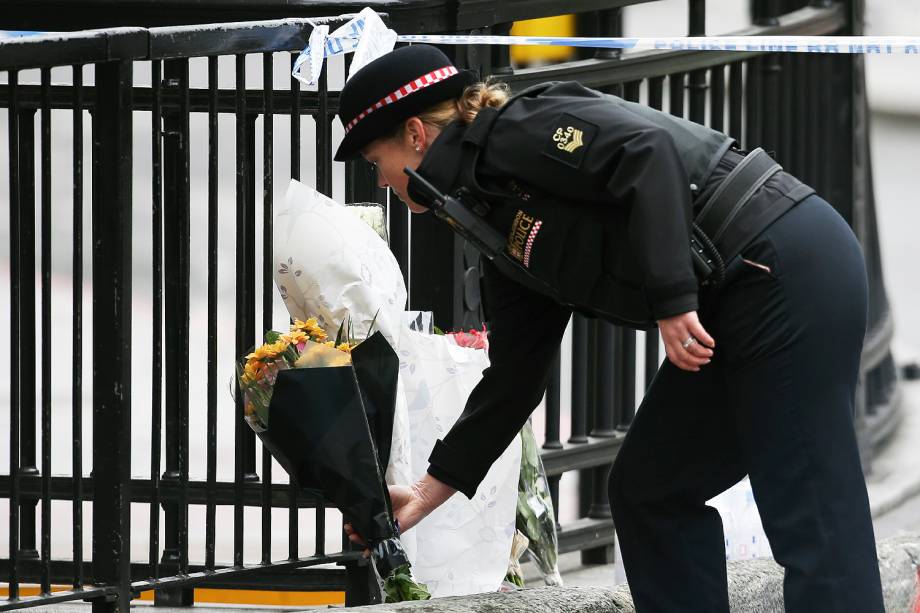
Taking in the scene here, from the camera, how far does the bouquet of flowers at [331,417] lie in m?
3.16

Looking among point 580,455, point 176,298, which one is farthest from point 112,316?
point 580,455

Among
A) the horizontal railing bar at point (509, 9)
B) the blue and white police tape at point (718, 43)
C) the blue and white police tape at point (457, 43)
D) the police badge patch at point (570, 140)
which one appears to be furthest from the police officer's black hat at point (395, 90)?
the horizontal railing bar at point (509, 9)

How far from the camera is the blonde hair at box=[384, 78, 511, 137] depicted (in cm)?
298

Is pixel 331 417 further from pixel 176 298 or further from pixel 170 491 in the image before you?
pixel 170 491

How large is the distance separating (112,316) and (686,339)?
1248 millimetres

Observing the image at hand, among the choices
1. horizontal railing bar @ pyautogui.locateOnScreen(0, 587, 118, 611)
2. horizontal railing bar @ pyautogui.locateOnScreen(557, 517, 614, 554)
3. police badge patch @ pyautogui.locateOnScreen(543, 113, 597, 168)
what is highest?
police badge patch @ pyautogui.locateOnScreen(543, 113, 597, 168)

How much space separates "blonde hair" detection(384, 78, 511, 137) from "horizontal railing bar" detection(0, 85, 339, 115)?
1.00 m

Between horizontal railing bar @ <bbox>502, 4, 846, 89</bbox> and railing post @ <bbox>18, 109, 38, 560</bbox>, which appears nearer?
railing post @ <bbox>18, 109, 38, 560</bbox>

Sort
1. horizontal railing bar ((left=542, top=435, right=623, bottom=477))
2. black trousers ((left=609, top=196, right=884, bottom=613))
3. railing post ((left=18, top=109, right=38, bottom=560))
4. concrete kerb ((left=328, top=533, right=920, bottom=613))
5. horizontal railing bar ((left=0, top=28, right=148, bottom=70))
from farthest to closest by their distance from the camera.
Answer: horizontal railing bar ((left=542, top=435, right=623, bottom=477)) < railing post ((left=18, top=109, right=38, bottom=560)) < concrete kerb ((left=328, top=533, right=920, bottom=613)) < horizontal railing bar ((left=0, top=28, right=148, bottom=70)) < black trousers ((left=609, top=196, right=884, bottom=613))

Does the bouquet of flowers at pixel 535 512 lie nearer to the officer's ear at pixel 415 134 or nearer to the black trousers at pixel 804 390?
the black trousers at pixel 804 390

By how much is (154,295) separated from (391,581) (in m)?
0.80

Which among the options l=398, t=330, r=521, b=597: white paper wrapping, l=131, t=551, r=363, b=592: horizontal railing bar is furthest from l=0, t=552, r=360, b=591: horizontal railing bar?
l=398, t=330, r=521, b=597: white paper wrapping

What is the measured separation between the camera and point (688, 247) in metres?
2.71

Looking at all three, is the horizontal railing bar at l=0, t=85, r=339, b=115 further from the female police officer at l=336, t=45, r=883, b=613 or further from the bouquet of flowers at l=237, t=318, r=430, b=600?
the female police officer at l=336, t=45, r=883, b=613
